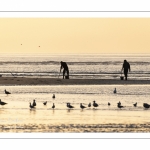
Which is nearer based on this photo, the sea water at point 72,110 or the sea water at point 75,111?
the sea water at point 75,111

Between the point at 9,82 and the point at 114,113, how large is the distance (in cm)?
1210

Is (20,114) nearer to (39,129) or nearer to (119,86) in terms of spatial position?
(39,129)

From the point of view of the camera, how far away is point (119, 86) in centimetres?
3123

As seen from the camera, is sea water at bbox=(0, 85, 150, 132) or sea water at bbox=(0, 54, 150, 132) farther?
sea water at bbox=(0, 85, 150, 132)

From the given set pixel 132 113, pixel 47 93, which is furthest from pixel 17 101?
pixel 132 113

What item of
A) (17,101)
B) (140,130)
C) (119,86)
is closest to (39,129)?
(140,130)

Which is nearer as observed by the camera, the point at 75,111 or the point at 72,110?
the point at 75,111

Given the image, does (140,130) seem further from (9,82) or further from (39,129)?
(9,82)
